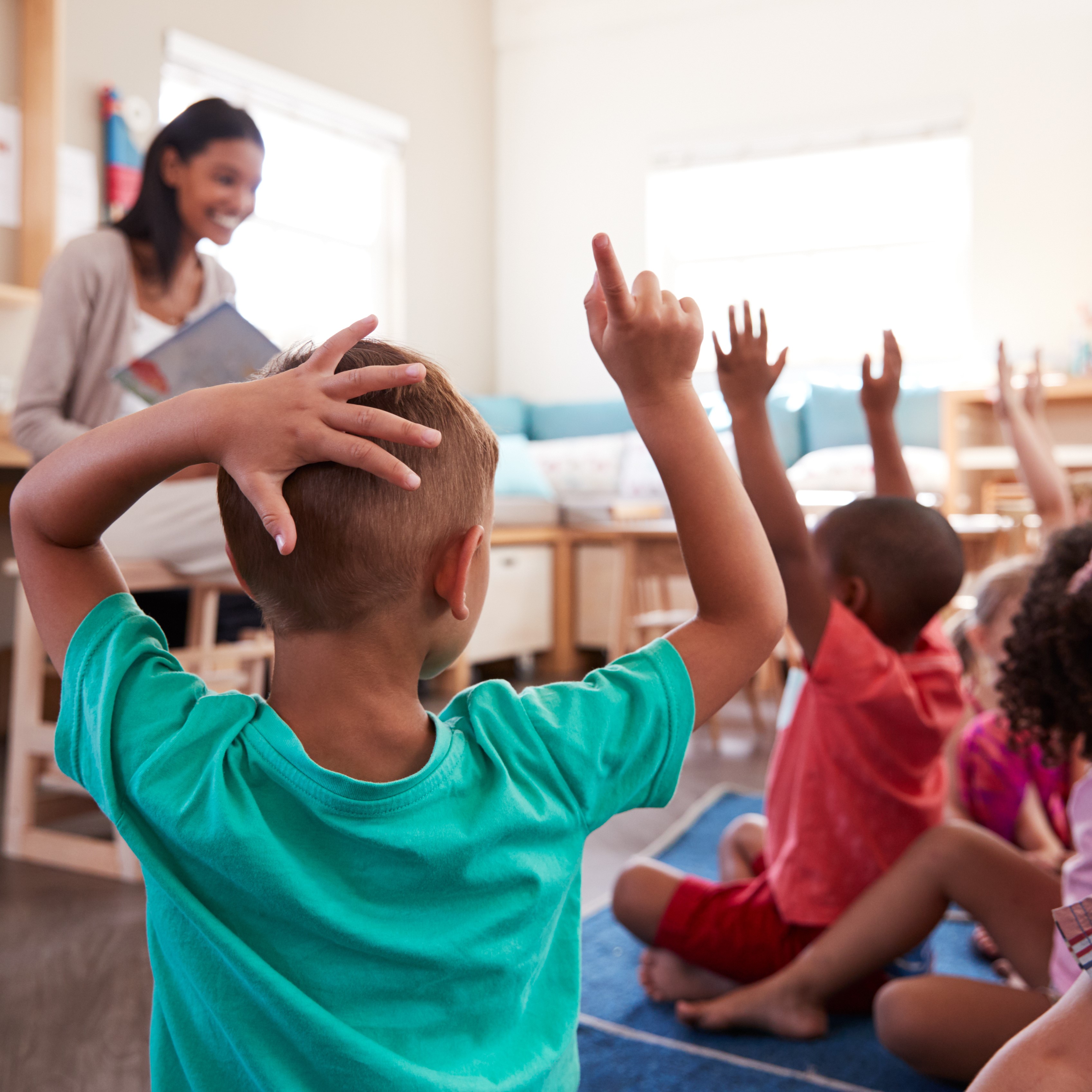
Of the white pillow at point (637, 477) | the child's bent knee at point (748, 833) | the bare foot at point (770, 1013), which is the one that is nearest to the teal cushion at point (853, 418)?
the white pillow at point (637, 477)

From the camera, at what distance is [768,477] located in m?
1.00

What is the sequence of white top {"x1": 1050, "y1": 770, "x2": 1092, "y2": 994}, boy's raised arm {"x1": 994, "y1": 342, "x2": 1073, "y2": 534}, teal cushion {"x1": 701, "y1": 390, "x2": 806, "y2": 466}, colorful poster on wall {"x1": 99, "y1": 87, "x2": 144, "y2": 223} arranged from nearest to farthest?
1. white top {"x1": 1050, "y1": 770, "x2": 1092, "y2": 994}
2. boy's raised arm {"x1": 994, "y1": 342, "x2": 1073, "y2": 534}
3. colorful poster on wall {"x1": 99, "y1": 87, "x2": 144, "y2": 223}
4. teal cushion {"x1": 701, "y1": 390, "x2": 806, "y2": 466}

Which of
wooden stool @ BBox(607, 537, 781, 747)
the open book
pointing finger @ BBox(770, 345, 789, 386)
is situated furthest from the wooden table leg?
pointing finger @ BBox(770, 345, 789, 386)

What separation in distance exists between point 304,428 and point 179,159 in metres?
1.51

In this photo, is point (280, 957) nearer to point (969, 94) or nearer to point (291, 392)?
point (291, 392)

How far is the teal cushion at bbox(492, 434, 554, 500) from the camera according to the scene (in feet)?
14.8

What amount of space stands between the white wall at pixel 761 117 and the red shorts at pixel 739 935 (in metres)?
3.80

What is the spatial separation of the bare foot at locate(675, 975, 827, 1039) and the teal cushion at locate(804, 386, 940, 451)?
3445mm


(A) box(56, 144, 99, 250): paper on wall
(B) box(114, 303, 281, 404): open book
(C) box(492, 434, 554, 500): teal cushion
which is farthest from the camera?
(C) box(492, 434, 554, 500): teal cushion

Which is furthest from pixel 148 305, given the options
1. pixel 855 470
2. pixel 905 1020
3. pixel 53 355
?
pixel 855 470

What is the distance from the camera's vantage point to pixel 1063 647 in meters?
0.99

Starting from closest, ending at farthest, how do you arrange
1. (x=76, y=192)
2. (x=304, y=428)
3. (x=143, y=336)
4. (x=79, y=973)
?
(x=304, y=428), (x=79, y=973), (x=143, y=336), (x=76, y=192)

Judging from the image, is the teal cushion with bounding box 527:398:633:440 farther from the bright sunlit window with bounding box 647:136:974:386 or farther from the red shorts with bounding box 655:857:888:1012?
the red shorts with bounding box 655:857:888:1012

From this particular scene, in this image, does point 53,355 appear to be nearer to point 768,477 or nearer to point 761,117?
point 768,477
